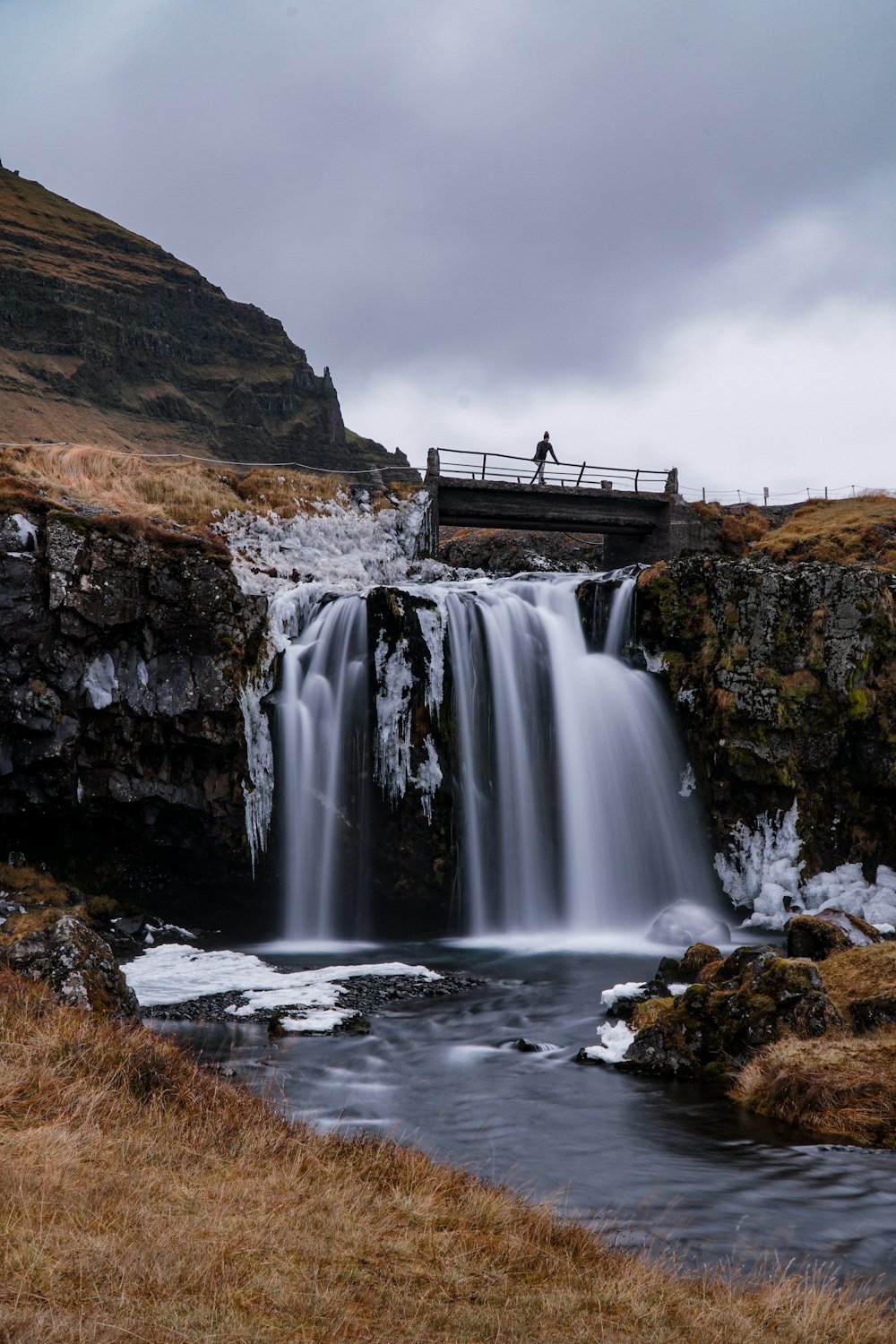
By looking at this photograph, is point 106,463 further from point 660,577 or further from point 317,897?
point 660,577

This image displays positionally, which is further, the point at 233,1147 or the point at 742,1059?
the point at 742,1059

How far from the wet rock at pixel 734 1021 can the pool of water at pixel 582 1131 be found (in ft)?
1.42

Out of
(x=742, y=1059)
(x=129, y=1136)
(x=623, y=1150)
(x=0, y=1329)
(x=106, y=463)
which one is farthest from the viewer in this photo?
(x=106, y=463)

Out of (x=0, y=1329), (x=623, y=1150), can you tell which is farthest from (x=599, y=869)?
(x=0, y=1329)

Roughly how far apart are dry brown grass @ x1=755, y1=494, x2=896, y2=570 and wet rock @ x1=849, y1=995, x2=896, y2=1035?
23.2 meters

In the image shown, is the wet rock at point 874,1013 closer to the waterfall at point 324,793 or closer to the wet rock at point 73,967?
the wet rock at point 73,967

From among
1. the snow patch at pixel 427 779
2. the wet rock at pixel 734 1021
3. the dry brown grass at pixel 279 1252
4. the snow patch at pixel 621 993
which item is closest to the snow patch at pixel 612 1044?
the wet rock at pixel 734 1021

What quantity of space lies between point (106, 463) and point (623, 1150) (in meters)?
26.2

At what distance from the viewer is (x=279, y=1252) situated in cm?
511

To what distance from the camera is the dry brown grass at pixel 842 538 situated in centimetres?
3456

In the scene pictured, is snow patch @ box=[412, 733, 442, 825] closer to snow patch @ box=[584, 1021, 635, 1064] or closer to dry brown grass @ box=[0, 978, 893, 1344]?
snow patch @ box=[584, 1021, 635, 1064]

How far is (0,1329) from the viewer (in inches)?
154

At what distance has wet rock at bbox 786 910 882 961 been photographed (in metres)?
15.0

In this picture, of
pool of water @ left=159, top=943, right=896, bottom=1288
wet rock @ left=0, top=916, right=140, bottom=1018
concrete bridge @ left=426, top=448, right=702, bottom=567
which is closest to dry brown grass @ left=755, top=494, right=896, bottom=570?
concrete bridge @ left=426, top=448, right=702, bottom=567
